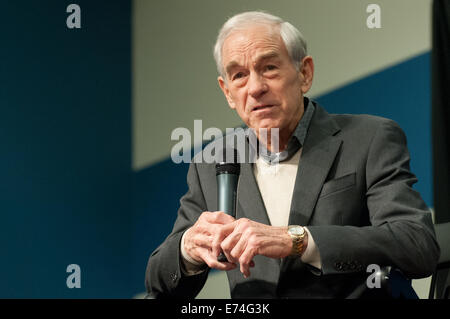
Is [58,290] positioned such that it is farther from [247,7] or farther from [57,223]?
[247,7]

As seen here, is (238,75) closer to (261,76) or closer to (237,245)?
(261,76)

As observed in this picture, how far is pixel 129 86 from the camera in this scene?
170 inches

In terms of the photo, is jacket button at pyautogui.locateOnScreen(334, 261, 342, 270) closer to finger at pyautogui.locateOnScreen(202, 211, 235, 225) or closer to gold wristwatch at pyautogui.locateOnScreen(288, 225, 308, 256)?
gold wristwatch at pyautogui.locateOnScreen(288, 225, 308, 256)

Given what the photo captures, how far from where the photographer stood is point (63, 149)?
3.69 metres

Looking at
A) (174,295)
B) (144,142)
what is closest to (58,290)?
(144,142)

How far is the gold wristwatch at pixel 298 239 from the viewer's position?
1.41m

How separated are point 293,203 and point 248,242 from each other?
0.34 m

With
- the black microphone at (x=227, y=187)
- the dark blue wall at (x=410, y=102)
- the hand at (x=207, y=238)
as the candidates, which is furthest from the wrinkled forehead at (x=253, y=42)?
the dark blue wall at (x=410, y=102)

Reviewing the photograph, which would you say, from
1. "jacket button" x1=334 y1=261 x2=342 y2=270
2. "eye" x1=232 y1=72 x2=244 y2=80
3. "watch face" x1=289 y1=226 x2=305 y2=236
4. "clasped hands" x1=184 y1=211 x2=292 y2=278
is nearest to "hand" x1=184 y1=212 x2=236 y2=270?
"clasped hands" x1=184 y1=211 x2=292 y2=278

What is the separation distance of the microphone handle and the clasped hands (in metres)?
0.03

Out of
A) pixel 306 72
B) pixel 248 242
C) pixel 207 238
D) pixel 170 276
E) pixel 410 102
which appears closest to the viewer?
pixel 248 242

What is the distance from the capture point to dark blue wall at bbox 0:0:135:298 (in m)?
3.34

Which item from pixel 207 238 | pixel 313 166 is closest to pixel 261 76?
pixel 313 166
